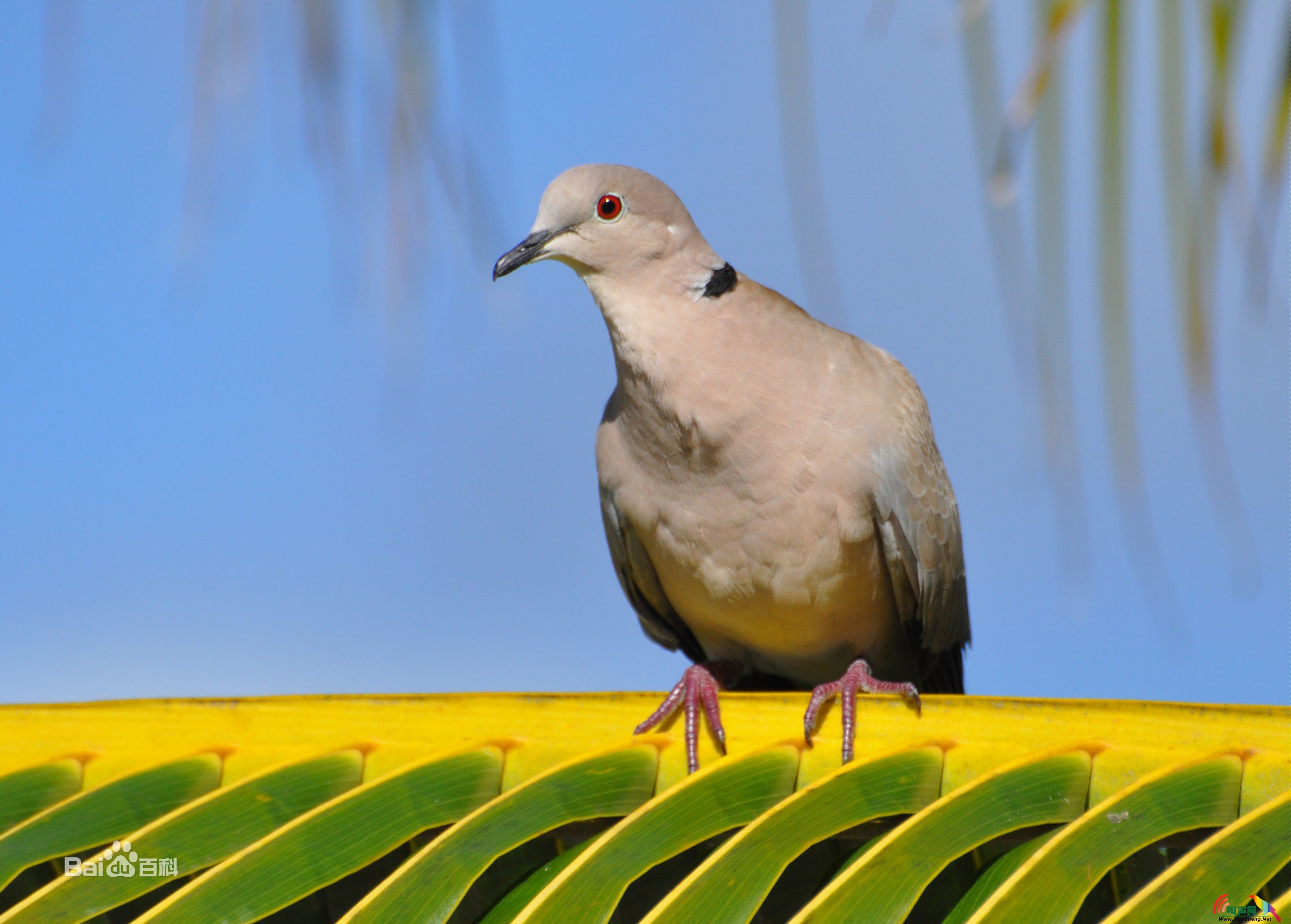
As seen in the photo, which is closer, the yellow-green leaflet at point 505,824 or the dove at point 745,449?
the yellow-green leaflet at point 505,824

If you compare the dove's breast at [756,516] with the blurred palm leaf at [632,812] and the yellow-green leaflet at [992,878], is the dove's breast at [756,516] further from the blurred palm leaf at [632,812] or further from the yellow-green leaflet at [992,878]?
the yellow-green leaflet at [992,878]

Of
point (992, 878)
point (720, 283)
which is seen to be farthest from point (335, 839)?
point (720, 283)

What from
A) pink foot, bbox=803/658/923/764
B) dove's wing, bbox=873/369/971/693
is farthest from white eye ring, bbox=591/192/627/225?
pink foot, bbox=803/658/923/764

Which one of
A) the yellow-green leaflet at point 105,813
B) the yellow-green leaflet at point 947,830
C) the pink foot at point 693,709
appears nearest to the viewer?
the yellow-green leaflet at point 947,830

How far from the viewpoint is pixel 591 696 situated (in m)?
2.15

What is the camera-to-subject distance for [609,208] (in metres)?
3.35

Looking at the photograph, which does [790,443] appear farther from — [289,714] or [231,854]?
[231,854]

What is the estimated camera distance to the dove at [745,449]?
3.10 meters

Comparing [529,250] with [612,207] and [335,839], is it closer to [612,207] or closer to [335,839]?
[612,207]

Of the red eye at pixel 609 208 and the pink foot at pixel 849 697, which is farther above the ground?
the red eye at pixel 609 208

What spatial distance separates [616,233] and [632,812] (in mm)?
1842

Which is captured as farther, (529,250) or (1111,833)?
(529,250)

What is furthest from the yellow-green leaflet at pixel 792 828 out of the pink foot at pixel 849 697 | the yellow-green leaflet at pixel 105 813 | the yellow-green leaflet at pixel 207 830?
the yellow-green leaflet at pixel 105 813

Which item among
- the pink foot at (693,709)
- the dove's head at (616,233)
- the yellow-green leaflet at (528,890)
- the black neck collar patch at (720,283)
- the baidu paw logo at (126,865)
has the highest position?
the dove's head at (616,233)
